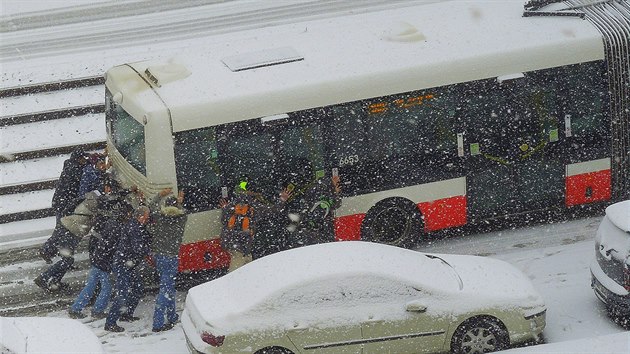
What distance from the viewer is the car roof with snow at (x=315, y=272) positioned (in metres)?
12.3

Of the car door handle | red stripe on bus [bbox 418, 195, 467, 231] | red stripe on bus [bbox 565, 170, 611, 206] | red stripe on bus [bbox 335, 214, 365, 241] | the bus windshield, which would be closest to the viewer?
the car door handle

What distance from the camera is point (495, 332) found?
1258 cm

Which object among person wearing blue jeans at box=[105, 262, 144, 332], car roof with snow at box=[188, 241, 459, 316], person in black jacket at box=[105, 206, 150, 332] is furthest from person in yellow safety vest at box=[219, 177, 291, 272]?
car roof with snow at box=[188, 241, 459, 316]

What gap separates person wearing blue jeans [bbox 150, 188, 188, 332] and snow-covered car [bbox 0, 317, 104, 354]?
6.52 ft

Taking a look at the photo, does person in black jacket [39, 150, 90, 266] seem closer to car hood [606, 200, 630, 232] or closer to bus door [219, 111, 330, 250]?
bus door [219, 111, 330, 250]

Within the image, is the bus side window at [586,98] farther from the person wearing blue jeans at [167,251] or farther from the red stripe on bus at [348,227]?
the person wearing blue jeans at [167,251]

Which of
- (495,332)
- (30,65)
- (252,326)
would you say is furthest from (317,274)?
(30,65)

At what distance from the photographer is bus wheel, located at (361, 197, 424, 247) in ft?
→ 51.2

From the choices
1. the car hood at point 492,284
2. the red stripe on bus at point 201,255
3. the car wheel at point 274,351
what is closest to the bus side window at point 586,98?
the car hood at point 492,284

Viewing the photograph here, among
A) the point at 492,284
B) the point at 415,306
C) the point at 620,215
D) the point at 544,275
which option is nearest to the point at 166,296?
the point at 415,306

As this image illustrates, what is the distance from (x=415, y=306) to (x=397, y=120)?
12.4 feet

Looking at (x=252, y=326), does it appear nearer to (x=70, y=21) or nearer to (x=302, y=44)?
(x=302, y=44)

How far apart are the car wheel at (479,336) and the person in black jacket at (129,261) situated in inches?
158

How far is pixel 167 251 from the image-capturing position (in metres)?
14.1
